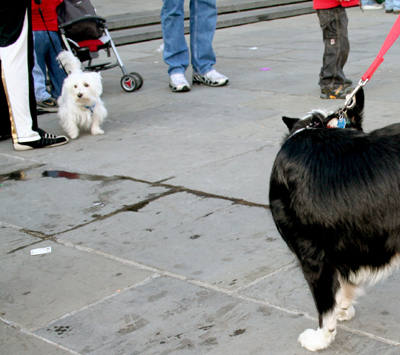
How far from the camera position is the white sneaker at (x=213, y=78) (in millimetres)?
7516

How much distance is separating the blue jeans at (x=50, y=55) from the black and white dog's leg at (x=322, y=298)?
19.1ft

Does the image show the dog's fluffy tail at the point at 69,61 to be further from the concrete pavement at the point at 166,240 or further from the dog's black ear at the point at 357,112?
the dog's black ear at the point at 357,112

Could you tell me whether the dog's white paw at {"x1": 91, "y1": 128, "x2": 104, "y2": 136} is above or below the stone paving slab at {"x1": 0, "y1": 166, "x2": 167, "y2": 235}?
above

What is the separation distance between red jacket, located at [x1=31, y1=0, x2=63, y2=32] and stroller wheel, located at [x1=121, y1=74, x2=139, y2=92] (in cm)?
114

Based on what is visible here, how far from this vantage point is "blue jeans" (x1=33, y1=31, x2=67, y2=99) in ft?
23.5

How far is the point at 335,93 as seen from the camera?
6.35 meters

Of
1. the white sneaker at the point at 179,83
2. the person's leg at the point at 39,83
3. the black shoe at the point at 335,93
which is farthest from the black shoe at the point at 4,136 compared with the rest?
the black shoe at the point at 335,93

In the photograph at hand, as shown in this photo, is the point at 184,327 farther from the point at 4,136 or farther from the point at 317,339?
the point at 4,136

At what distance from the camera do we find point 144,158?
202 inches

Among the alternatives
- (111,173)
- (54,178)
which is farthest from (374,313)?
(54,178)

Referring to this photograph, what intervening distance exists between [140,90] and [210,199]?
3.99 metres

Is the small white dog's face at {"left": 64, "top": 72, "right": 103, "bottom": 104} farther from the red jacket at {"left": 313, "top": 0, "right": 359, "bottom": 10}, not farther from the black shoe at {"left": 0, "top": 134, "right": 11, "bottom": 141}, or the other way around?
the red jacket at {"left": 313, "top": 0, "right": 359, "bottom": 10}

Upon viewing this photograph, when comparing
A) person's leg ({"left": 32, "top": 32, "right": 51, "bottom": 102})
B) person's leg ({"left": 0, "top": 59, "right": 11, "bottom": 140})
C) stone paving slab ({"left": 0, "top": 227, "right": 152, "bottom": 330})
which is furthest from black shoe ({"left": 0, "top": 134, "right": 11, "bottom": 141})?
stone paving slab ({"left": 0, "top": 227, "right": 152, "bottom": 330})

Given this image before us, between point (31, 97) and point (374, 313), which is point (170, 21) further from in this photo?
point (374, 313)
